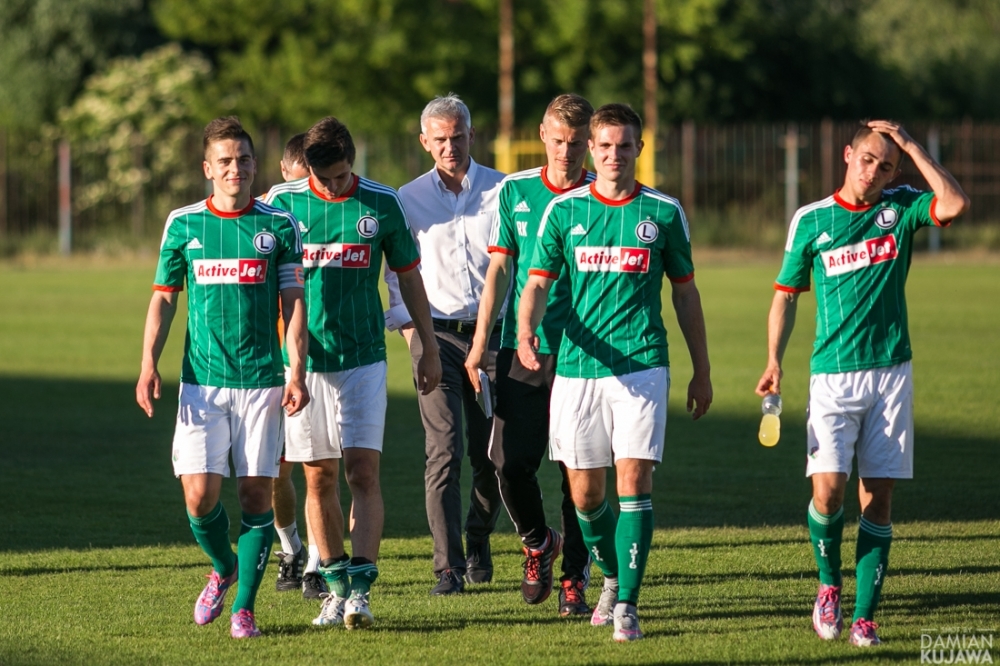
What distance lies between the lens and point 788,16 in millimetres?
46719

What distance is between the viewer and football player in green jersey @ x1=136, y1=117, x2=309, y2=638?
5.82 meters

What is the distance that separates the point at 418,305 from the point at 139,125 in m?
36.3

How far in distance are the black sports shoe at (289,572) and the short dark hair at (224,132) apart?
2171 millimetres

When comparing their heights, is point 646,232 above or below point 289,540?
above

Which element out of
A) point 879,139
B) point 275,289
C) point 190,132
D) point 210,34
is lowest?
point 275,289

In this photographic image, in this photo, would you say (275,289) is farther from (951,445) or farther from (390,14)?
(390,14)

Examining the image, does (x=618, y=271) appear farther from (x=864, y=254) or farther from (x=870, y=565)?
(x=870, y=565)

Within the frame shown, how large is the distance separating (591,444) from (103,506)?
14.1ft

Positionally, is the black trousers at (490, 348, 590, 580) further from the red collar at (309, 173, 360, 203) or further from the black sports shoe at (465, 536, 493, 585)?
the red collar at (309, 173, 360, 203)

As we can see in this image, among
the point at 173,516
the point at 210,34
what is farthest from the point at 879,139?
the point at 210,34

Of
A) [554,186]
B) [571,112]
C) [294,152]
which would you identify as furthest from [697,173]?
[571,112]

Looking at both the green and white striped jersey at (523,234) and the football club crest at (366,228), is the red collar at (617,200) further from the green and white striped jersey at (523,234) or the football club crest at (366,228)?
the football club crest at (366,228)

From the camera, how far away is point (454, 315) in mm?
7289

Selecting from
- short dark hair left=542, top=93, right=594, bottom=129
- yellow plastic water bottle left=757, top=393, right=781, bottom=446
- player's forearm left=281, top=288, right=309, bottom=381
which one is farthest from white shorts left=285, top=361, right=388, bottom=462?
yellow plastic water bottle left=757, top=393, right=781, bottom=446
